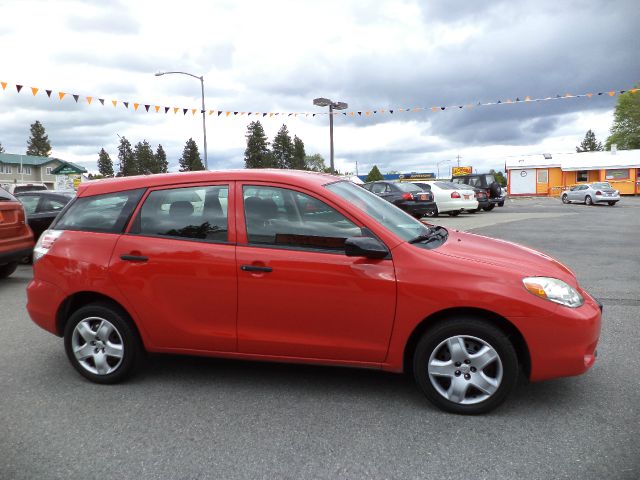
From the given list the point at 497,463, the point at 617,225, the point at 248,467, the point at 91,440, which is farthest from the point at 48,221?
the point at 617,225

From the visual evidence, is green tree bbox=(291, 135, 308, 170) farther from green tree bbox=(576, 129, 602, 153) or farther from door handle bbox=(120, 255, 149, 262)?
door handle bbox=(120, 255, 149, 262)

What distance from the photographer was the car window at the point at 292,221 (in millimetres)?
3621

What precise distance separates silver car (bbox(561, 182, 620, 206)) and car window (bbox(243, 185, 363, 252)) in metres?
32.1

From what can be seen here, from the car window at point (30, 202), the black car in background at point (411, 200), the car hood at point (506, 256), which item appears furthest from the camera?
the black car in background at point (411, 200)

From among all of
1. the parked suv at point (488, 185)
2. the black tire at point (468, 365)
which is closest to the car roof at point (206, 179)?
the black tire at point (468, 365)

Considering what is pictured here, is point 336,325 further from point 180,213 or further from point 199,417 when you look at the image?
point 180,213

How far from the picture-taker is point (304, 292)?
3564 millimetres

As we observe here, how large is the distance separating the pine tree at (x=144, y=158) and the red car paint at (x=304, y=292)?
99.4 meters

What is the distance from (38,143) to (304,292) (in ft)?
382

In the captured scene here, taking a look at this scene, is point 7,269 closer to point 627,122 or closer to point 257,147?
point 257,147

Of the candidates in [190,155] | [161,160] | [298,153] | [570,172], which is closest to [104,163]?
[161,160]

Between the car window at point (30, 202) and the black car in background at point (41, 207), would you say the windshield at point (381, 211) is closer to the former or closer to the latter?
the black car in background at point (41, 207)

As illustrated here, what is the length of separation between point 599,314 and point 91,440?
325 centimetres

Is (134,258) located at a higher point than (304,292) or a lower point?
higher
